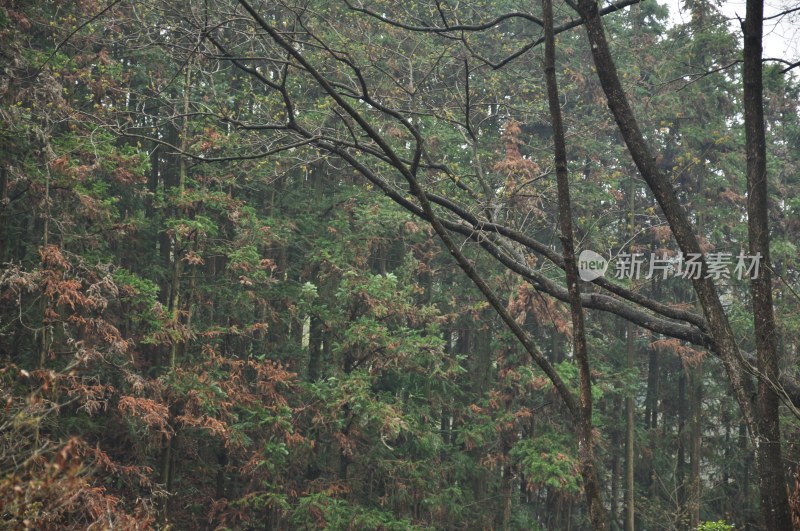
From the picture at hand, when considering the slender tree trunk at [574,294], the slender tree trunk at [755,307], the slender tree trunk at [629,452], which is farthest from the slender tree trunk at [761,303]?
the slender tree trunk at [629,452]

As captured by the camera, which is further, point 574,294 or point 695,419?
point 695,419

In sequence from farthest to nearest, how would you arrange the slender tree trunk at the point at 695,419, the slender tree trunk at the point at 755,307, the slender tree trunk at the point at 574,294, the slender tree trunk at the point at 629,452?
the slender tree trunk at the point at 695,419 → the slender tree trunk at the point at 629,452 → the slender tree trunk at the point at 755,307 → the slender tree trunk at the point at 574,294

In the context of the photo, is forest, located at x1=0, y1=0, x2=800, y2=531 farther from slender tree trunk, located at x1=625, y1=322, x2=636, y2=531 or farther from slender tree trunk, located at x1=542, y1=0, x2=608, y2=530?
slender tree trunk, located at x1=542, y1=0, x2=608, y2=530

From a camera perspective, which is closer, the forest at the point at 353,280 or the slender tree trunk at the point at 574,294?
the slender tree trunk at the point at 574,294

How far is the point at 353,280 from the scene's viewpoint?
12.0 m

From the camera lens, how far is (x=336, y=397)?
11227mm

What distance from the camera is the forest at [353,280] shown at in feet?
28.8

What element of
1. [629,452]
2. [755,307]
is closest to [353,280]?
[629,452]

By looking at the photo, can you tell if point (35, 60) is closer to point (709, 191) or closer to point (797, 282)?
point (709, 191)

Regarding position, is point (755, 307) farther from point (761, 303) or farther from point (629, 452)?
point (629, 452)

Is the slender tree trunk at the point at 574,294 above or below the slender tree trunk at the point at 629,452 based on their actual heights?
above

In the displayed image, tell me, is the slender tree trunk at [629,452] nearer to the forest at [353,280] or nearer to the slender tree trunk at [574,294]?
the forest at [353,280]

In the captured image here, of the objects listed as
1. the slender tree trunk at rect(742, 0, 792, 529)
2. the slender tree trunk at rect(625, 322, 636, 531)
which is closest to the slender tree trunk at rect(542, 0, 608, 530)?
the slender tree trunk at rect(742, 0, 792, 529)

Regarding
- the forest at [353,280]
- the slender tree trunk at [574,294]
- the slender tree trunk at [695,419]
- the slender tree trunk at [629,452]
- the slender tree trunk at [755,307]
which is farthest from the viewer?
the slender tree trunk at [695,419]
